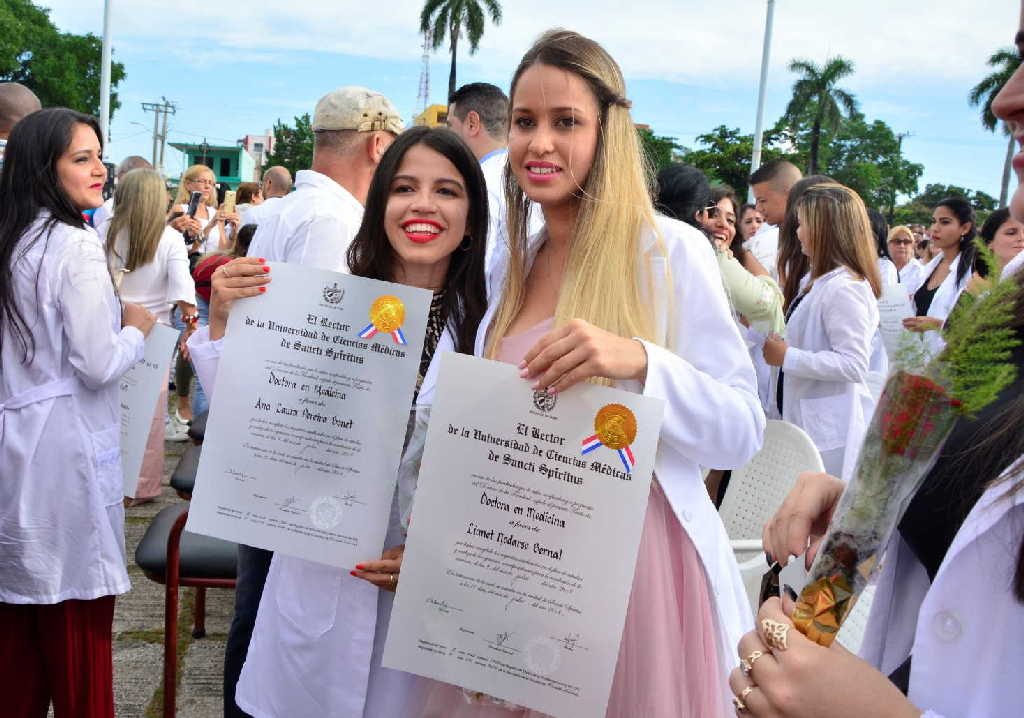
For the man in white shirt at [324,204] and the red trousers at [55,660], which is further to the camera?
the man in white shirt at [324,204]

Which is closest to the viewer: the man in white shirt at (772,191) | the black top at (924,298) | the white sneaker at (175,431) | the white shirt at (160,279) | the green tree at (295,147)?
→ the white shirt at (160,279)

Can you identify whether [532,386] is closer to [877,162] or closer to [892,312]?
[892,312]

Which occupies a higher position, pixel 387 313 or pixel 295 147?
pixel 295 147

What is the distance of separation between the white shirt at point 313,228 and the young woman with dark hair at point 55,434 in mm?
595

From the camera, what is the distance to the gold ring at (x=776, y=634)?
1017 millimetres

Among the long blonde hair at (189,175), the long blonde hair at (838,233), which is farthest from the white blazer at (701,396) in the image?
the long blonde hair at (189,175)

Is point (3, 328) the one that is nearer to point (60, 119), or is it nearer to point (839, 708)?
point (60, 119)

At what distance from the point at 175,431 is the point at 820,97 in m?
54.0

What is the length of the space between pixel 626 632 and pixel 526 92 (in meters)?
1.16

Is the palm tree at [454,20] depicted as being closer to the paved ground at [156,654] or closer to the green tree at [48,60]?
the green tree at [48,60]

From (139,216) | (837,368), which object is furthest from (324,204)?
(139,216)

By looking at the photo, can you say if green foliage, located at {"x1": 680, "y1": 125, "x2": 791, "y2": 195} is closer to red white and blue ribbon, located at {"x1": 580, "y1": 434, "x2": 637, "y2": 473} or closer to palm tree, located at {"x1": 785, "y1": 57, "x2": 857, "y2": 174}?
palm tree, located at {"x1": 785, "y1": 57, "x2": 857, "y2": 174}

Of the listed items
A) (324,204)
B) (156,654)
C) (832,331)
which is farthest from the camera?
(832,331)
